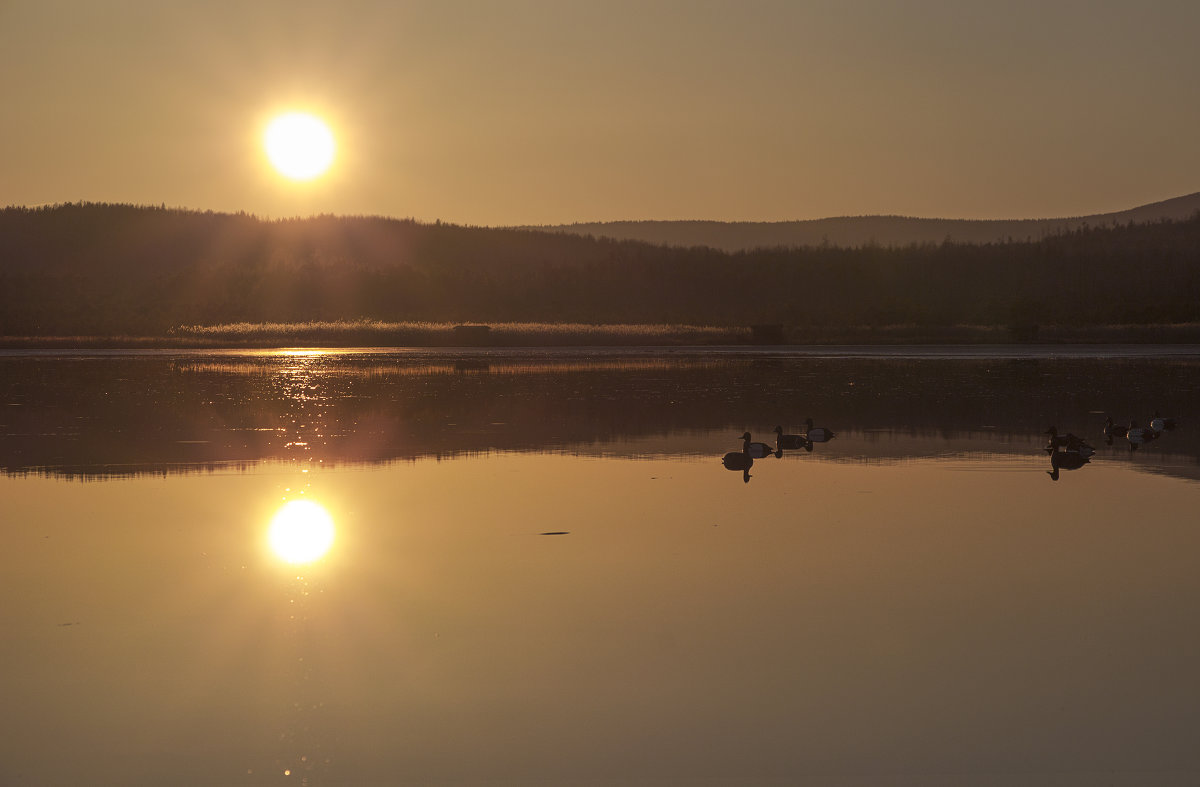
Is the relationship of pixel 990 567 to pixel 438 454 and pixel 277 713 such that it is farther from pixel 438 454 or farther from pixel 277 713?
pixel 438 454

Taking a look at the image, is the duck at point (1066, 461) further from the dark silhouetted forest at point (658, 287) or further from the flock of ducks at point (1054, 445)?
the dark silhouetted forest at point (658, 287)

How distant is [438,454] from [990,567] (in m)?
9.09

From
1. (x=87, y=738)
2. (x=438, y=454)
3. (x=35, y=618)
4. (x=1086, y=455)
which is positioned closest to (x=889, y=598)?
(x=87, y=738)

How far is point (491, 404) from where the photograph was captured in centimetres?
2492

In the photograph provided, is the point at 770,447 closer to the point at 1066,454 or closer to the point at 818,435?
the point at 818,435

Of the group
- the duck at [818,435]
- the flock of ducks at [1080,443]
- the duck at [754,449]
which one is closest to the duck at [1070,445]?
the flock of ducks at [1080,443]

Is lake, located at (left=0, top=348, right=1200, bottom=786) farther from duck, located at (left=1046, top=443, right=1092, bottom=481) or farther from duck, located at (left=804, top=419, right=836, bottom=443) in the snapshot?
A: duck, located at (left=804, top=419, right=836, bottom=443)

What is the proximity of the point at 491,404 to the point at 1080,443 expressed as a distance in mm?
12501

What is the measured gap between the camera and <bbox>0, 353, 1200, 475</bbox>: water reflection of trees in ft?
58.4

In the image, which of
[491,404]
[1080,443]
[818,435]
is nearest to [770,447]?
[818,435]

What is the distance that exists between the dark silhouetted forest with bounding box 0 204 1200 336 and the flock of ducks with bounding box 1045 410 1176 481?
176 feet

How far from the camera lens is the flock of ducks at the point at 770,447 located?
1499 cm

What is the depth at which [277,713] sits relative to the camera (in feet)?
20.7

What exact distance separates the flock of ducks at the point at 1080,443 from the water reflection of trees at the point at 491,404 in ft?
1.77
